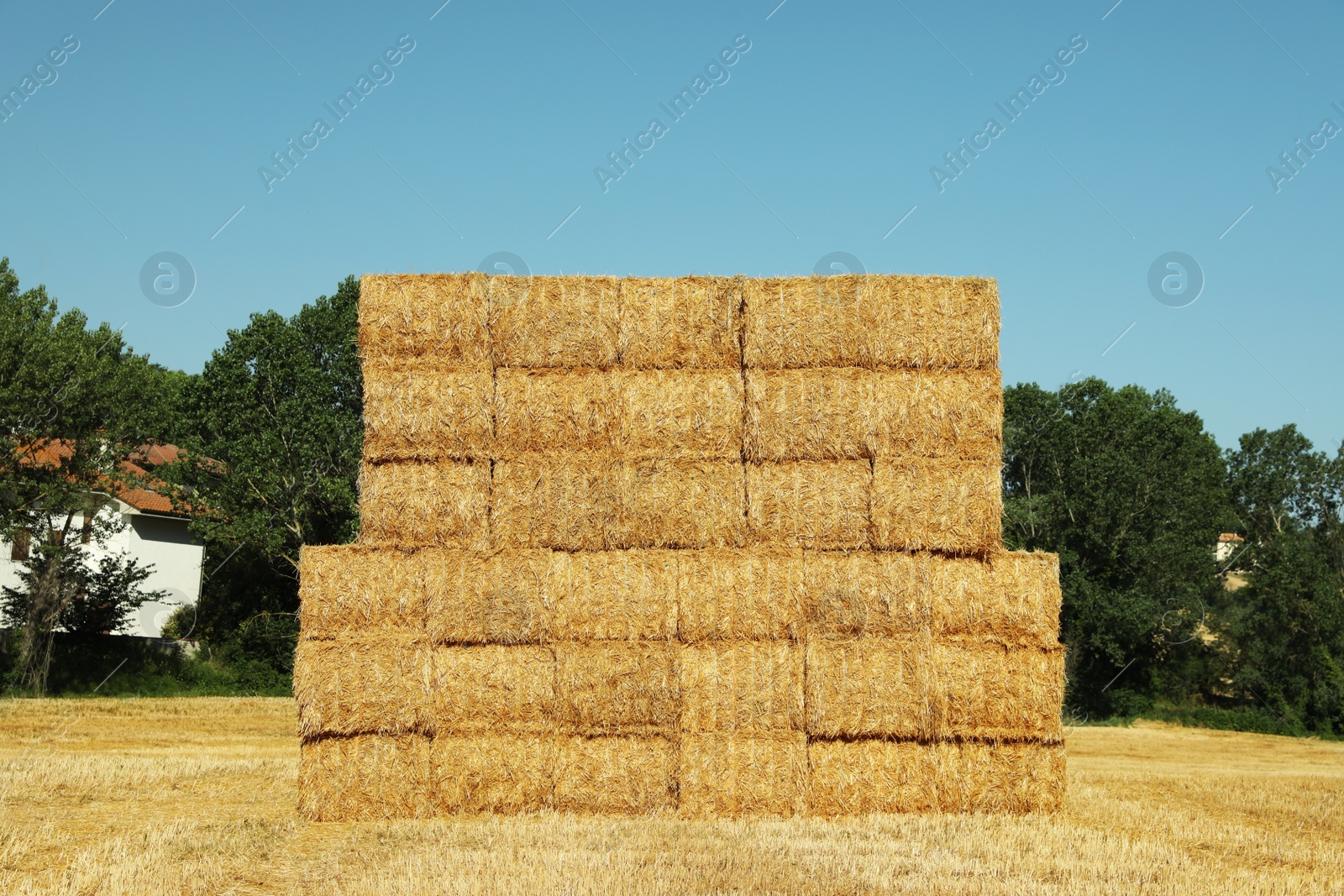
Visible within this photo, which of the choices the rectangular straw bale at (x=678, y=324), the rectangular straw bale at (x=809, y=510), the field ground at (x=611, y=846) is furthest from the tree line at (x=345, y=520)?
the rectangular straw bale at (x=809, y=510)

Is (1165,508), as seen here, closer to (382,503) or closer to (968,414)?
(968,414)

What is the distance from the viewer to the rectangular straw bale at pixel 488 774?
10539mm

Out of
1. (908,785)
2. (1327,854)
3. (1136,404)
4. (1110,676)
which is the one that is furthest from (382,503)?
(1136,404)

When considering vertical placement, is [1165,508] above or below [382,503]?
above

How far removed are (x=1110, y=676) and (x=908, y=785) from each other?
2445 cm

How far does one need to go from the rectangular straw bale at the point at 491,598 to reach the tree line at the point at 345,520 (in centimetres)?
1752

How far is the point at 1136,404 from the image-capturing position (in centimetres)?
4091

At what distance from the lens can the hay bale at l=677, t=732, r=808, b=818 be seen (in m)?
10.6

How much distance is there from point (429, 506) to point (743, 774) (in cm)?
398

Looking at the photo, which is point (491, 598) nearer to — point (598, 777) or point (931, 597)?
point (598, 777)

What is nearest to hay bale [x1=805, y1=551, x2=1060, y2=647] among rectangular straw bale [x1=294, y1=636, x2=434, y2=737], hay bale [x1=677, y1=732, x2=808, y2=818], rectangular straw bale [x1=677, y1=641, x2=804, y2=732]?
rectangular straw bale [x1=677, y1=641, x2=804, y2=732]

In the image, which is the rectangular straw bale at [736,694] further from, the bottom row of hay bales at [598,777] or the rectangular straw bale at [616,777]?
the rectangular straw bale at [616,777]

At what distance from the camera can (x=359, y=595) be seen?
35.1 ft

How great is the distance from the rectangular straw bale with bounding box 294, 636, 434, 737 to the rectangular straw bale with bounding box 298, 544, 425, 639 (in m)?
0.13
